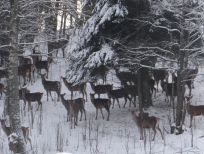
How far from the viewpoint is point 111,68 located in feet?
56.3

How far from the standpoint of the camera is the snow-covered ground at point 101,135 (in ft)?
48.4

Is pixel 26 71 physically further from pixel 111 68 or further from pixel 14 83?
pixel 14 83

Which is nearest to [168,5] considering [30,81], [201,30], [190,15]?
[190,15]

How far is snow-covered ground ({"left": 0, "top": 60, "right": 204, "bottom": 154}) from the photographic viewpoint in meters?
14.7

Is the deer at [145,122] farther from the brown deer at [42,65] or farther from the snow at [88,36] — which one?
the brown deer at [42,65]

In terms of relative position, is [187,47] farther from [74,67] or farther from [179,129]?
[74,67]

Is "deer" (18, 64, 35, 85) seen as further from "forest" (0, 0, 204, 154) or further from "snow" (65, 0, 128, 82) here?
"snow" (65, 0, 128, 82)

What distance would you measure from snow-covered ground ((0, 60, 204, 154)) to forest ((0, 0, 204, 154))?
3 cm

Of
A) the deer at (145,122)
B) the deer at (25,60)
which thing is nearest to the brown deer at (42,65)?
the deer at (25,60)

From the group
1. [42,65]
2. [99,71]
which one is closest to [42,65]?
[42,65]

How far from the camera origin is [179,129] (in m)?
15.7

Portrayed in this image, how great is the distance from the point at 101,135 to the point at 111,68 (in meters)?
2.38

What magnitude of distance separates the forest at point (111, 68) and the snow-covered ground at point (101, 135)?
3cm

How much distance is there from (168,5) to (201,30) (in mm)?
2051
